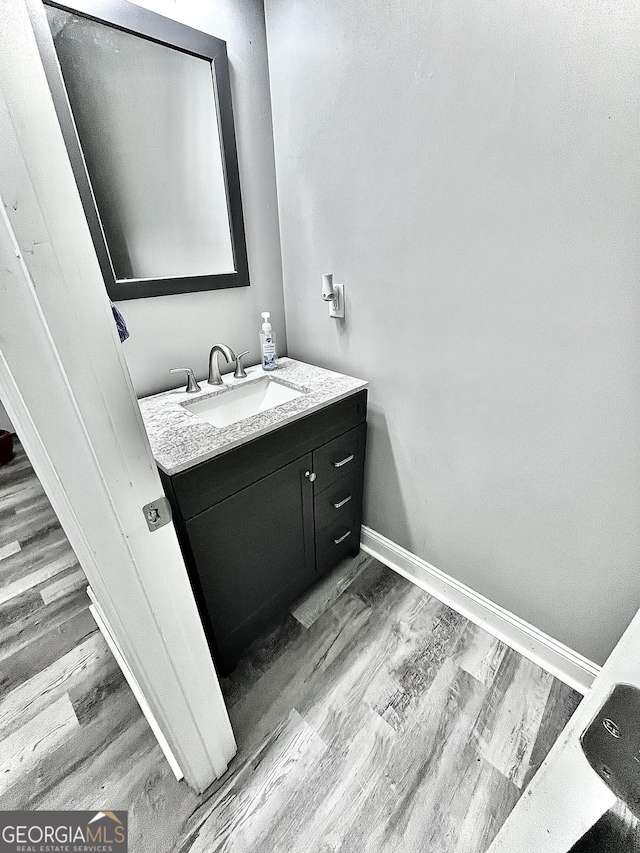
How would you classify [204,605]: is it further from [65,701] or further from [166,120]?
[166,120]

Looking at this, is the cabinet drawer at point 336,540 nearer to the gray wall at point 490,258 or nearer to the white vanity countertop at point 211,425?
the gray wall at point 490,258

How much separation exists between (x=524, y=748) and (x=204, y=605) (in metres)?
1.01

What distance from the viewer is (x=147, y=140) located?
113 centimetres

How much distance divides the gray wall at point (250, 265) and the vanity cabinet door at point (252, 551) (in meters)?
0.60

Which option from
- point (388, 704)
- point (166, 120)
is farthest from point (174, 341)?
point (388, 704)

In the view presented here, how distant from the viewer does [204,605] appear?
3.44 ft

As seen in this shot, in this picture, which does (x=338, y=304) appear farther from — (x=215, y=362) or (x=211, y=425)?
(x=211, y=425)

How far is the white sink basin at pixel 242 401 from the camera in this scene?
1321 mm

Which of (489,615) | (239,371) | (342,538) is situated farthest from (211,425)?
(489,615)

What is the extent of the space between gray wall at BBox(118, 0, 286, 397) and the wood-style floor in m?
1.05

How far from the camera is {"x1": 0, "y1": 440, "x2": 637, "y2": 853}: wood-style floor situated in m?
0.94

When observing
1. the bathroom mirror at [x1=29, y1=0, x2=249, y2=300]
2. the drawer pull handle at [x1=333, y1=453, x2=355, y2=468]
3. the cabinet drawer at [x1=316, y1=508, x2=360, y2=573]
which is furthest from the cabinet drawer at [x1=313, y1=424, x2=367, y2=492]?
the bathroom mirror at [x1=29, y1=0, x2=249, y2=300]
